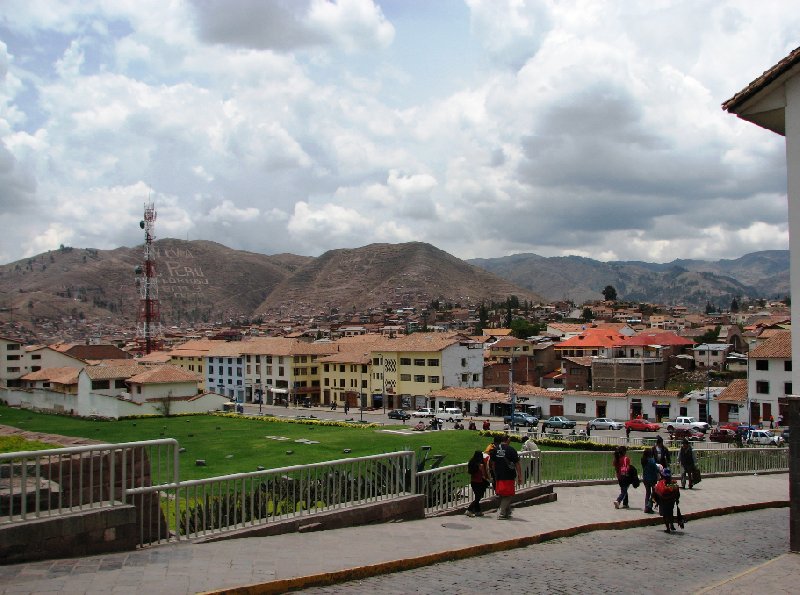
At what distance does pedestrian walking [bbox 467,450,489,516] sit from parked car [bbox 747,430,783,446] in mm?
31160

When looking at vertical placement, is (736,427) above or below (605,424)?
above

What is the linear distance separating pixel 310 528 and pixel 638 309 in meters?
163

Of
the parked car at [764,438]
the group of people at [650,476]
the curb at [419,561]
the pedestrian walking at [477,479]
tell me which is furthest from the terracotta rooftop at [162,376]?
the curb at [419,561]

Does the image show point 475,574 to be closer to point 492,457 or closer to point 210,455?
point 492,457

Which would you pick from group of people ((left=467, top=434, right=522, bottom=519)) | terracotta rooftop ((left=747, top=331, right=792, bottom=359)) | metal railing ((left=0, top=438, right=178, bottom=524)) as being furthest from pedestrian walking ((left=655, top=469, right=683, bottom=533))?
terracotta rooftop ((left=747, top=331, right=792, bottom=359))

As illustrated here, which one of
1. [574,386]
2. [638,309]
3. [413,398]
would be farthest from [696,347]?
[638,309]

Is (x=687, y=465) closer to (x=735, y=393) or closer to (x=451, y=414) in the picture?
(x=735, y=393)

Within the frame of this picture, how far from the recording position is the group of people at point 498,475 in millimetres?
12492

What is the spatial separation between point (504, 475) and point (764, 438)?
34.3 m

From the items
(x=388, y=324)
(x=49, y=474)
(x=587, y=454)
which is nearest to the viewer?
(x=49, y=474)

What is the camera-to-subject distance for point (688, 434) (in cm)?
4631

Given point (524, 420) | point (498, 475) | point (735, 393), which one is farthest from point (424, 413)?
point (498, 475)

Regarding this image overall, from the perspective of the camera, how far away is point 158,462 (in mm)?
9984

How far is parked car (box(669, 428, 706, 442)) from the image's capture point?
45.7 m
